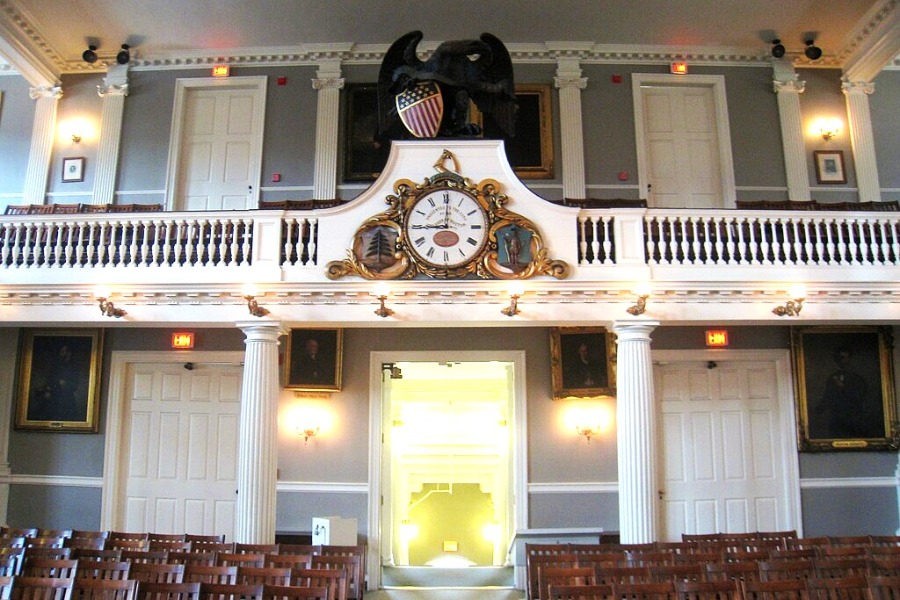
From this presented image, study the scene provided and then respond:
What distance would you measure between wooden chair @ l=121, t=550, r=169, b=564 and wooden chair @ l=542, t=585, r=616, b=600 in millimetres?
3459

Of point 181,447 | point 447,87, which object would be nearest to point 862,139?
point 447,87

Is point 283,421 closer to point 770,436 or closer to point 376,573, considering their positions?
point 376,573

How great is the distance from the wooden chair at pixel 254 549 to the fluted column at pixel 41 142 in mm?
7205

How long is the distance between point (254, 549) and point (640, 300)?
4762 mm

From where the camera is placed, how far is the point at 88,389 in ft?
31.4

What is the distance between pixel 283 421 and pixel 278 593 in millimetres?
4705

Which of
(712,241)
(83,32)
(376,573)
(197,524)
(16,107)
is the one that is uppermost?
(83,32)

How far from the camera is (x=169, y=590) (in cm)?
489

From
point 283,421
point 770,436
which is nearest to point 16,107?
point 283,421

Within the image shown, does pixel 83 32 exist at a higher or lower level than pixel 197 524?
higher

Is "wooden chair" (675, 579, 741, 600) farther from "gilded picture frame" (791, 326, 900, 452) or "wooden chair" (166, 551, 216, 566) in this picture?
"gilded picture frame" (791, 326, 900, 452)

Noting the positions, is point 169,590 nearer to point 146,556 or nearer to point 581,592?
point 146,556

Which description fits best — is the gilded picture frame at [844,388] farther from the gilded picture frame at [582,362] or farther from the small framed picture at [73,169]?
the small framed picture at [73,169]

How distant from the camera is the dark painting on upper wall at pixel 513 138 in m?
10.5
